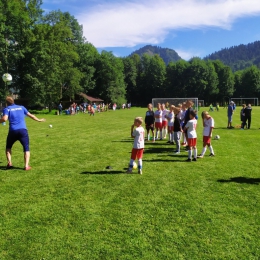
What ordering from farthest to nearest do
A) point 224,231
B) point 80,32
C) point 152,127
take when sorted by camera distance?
1. point 80,32
2. point 152,127
3. point 224,231

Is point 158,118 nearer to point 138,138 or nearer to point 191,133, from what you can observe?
point 191,133

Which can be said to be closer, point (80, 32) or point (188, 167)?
point (188, 167)

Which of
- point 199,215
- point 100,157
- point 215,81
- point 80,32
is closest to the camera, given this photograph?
point 199,215

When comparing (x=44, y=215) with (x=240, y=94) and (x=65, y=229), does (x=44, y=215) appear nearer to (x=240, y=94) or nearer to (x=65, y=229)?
(x=65, y=229)

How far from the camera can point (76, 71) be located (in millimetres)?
50156

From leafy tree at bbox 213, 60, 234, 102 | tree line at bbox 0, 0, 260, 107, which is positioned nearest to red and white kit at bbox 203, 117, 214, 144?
tree line at bbox 0, 0, 260, 107

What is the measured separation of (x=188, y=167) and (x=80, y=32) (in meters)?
60.5

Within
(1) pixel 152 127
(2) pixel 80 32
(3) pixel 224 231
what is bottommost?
(3) pixel 224 231

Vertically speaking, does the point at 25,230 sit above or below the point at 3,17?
below

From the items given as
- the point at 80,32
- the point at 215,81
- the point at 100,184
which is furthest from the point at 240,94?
the point at 100,184

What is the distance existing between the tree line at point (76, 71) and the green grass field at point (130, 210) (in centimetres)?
3523

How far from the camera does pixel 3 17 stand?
36.8 metres

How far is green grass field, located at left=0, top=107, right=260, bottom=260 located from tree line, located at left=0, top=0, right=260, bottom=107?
116 feet

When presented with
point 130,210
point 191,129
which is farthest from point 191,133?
point 130,210
